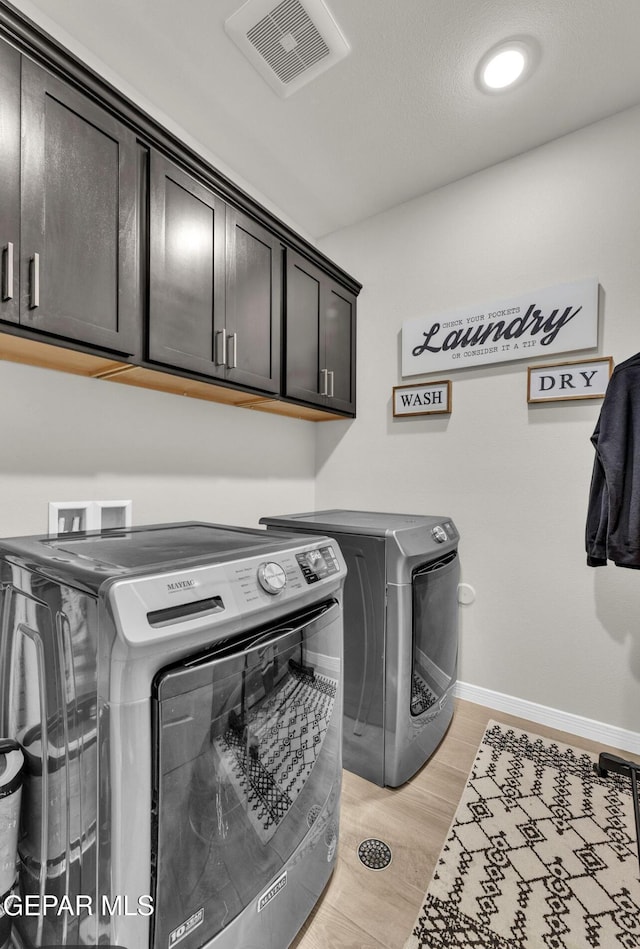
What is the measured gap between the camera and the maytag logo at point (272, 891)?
0.97 metres

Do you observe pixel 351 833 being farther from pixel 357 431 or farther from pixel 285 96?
pixel 285 96

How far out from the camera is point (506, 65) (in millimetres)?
1719

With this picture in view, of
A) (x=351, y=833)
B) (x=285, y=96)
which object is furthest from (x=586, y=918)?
(x=285, y=96)

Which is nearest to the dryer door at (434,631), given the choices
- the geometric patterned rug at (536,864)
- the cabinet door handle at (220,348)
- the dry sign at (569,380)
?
the geometric patterned rug at (536,864)

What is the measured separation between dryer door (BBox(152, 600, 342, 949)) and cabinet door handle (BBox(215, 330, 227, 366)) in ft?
3.58

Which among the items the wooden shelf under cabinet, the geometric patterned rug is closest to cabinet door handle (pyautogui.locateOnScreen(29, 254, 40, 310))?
the wooden shelf under cabinet

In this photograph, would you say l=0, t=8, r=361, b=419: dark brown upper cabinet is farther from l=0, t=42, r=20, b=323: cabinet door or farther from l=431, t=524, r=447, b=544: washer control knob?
l=431, t=524, r=447, b=544: washer control knob

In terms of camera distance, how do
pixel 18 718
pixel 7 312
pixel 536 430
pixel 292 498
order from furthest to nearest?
pixel 292 498
pixel 536 430
pixel 7 312
pixel 18 718

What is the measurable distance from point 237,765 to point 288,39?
2.34 metres

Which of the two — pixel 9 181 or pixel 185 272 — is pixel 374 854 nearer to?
pixel 185 272

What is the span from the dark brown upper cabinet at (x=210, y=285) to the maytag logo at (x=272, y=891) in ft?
Result: 5.03

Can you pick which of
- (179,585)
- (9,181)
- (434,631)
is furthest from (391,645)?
(9,181)

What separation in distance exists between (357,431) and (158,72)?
1905 mm

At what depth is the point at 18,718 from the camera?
103 centimetres
